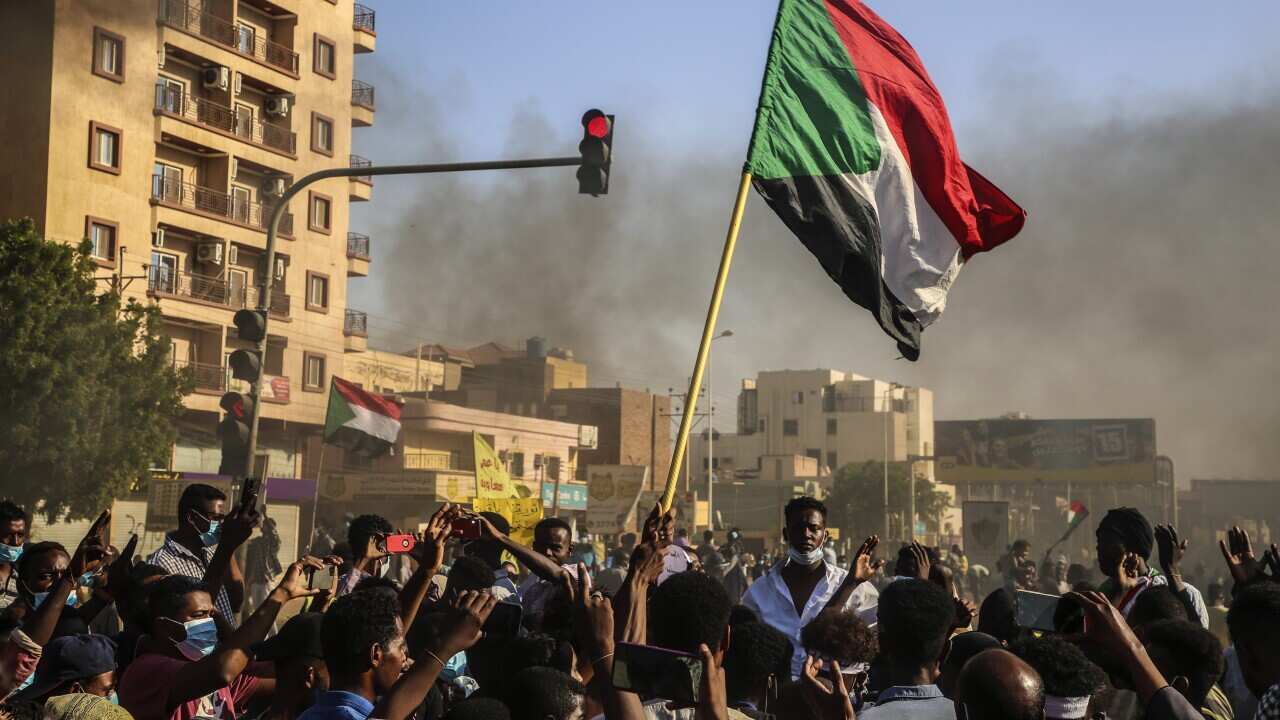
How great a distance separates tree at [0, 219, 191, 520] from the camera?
3117 cm

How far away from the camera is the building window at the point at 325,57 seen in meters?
48.2

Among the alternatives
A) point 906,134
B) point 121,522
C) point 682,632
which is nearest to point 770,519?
point 121,522

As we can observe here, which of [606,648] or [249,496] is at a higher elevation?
[249,496]

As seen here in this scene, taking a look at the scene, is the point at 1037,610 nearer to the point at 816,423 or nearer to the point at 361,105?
the point at 361,105

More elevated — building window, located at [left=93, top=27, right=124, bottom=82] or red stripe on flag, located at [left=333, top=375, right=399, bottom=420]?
building window, located at [left=93, top=27, right=124, bottom=82]

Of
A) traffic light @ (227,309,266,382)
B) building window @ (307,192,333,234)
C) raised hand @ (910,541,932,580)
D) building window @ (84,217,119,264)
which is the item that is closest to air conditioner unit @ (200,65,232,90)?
building window @ (307,192,333,234)

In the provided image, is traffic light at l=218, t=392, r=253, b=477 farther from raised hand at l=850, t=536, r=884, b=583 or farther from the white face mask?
raised hand at l=850, t=536, r=884, b=583

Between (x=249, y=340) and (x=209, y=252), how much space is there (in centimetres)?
3051

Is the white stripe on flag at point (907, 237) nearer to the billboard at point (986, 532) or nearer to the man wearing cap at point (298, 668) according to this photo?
the man wearing cap at point (298, 668)

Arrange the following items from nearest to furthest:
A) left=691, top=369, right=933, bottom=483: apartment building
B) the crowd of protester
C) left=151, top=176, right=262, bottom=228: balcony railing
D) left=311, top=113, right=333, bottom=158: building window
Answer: the crowd of protester
left=151, top=176, right=262, bottom=228: balcony railing
left=311, top=113, right=333, bottom=158: building window
left=691, top=369, right=933, bottom=483: apartment building

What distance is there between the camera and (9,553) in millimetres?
7762

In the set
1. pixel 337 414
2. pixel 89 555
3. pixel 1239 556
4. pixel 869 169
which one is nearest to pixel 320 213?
pixel 337 414

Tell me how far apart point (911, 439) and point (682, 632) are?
410 feet

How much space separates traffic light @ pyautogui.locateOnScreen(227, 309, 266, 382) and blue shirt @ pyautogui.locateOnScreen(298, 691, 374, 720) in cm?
1118
